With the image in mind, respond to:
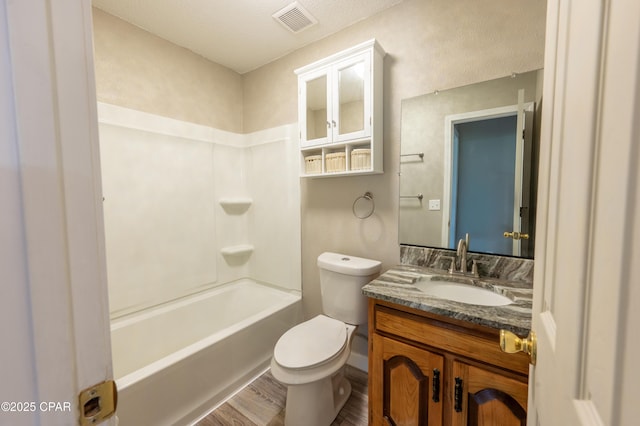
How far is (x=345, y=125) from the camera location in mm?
1691

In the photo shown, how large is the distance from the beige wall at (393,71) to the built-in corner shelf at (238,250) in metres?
0.66

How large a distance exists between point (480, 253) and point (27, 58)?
5.67ft

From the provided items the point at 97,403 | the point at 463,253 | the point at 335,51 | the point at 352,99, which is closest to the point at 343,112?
the point at 352,99

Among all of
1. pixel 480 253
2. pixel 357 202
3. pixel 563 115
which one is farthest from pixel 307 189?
pixel 563 115

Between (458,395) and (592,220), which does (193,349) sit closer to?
(458,395)

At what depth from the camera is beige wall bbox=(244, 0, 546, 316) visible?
4.28 feet

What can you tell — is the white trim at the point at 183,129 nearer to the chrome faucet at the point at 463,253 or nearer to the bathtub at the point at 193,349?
the bathtub at the point at 193,349

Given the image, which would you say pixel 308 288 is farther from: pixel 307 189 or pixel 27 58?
pixel 27 58

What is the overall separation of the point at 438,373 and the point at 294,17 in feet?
7.29

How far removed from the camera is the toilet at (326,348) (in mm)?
1307

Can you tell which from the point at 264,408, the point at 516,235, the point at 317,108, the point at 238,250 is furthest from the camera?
the point at 238,250

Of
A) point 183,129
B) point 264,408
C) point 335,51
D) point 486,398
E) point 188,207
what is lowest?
point 264,408

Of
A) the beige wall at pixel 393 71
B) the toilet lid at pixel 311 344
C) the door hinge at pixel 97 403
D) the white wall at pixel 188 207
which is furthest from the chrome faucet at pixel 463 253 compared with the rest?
the door hinge at pixel 97 403

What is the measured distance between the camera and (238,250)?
2428 mm
